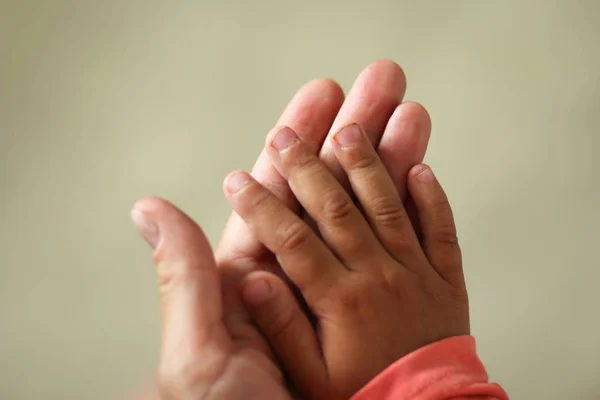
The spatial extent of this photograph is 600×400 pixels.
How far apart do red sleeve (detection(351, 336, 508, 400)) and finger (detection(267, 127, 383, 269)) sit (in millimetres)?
98

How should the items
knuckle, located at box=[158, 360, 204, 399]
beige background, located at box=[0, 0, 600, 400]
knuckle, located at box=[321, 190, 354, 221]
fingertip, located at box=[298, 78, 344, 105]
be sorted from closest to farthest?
→ knuckle, located at box=[158, 360, 204, 399] < knuckle, located at box=[321, 190, 354, 221] < fingertip, located at box=[298, 78, 344, 105] < beige background, located at box=[0, 0, 600, 400]

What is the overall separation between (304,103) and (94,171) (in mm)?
309

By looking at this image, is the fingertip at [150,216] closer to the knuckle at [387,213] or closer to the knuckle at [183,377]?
the knuckle at [183,377]

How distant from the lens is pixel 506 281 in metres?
0.83

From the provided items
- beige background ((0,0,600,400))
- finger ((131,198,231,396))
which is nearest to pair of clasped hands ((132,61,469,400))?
finger ((131,198,231,396))

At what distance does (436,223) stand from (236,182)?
21cm

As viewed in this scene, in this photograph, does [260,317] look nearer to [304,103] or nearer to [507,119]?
[304,103]

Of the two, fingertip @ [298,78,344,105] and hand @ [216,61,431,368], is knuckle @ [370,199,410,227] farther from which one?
fingertip @ [298,78,344,105]

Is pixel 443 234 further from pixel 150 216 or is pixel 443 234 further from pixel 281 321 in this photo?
pixel 150 216

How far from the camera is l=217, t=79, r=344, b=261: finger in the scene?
593 millimetres

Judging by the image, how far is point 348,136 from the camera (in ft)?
1.77

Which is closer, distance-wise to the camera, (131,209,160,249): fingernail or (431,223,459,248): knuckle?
(131,209,160,249): fingernail

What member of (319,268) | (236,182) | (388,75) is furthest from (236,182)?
(388,75)

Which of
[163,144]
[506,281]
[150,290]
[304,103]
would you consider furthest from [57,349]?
[506,281]
